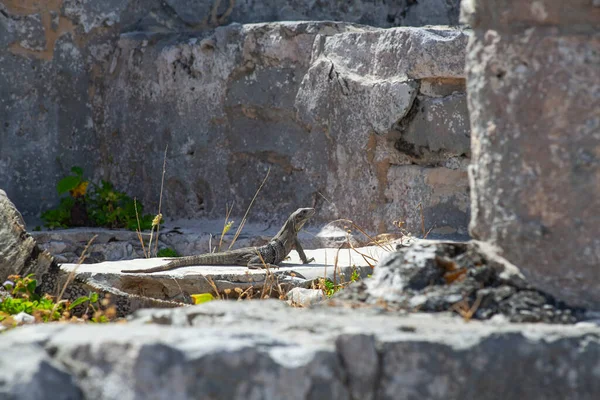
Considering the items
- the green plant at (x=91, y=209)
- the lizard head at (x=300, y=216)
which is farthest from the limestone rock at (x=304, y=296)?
the green plant at (x=91, y=209)

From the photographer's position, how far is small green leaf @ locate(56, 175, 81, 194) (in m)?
7.45

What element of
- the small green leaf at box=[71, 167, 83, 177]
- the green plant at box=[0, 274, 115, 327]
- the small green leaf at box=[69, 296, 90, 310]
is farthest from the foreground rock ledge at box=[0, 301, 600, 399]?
the small green leaf at box=[71, 167, 83, 177]

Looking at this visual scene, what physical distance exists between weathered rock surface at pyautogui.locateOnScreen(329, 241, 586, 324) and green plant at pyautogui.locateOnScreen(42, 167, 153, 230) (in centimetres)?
480

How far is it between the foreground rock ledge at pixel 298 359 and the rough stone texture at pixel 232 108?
3886 mm

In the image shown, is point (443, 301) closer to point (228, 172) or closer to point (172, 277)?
point (172, 277)

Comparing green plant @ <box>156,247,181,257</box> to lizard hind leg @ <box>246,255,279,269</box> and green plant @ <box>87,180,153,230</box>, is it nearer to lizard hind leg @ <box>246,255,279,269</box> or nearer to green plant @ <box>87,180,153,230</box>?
green plant @ <box>87,180,153,230</box>

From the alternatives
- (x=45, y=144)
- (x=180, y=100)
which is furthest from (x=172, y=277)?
(x=45, y=144)

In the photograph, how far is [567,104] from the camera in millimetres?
2506

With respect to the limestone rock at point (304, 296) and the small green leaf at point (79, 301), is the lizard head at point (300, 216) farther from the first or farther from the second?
the small green leaf at point (79, 301)

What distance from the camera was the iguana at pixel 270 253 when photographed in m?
5.93

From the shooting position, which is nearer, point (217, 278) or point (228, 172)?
point (217, 278)

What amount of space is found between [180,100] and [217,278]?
7.73ft

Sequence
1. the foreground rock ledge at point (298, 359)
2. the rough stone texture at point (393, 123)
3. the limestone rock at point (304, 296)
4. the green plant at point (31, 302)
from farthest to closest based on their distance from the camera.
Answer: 1. the rough stone texture at point (393, 123)
2. the limestone rock at point (304, 296)
3. the green plant at point (31, 302)
4. the foreground rock ledge at point (298, 359)

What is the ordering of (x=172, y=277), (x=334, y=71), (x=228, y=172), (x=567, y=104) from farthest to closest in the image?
(x=228, y=172) < (x=334, y=71) < (x=172, y=277) < (x=567, y=104)
